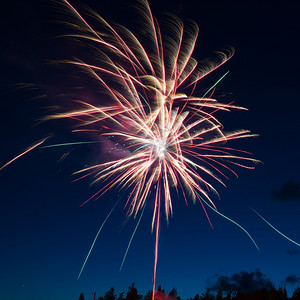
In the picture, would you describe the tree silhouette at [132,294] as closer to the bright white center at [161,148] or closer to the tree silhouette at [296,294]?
the tree silhouette at [296,294]

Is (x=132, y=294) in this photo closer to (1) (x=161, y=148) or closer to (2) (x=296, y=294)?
(2) (x=296, y=294)

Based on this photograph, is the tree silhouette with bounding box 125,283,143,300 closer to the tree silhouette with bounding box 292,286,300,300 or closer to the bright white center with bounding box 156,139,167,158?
the tree silhouette with bounding box 292,286,300,300

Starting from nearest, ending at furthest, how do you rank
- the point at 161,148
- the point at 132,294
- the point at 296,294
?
the point at 161,148 < the point at 296,294 < the point at 132,294

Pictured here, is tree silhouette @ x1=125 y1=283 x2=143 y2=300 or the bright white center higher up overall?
the bright white center

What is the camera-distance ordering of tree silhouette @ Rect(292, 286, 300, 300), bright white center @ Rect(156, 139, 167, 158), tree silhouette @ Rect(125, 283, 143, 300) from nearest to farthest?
bright white center @ Rect(156, 139, 167, 158) < tree silhouette @ Rect(292, 286, 300, 300) < tree silhouette @ Rect(125, 283, 143, 300)

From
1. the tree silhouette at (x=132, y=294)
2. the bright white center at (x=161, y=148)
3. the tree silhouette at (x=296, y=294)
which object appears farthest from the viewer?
the tree silhouette at (x=132, y=294)

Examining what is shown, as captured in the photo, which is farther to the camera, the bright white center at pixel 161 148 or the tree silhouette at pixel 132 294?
the tree silhouette at pixel 132 294

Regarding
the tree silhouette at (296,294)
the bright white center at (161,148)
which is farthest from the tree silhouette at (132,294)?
the bright white center at (161,148)

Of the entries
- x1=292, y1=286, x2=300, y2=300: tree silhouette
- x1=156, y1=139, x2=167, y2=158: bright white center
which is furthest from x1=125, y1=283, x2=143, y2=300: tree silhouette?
x1=156, y1=139, x2=167, y2=158: bright white center

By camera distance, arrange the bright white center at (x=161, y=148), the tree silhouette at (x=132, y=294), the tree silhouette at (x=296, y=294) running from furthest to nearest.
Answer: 1. the tree silhouette at (x=132, y=294)
2. the tree silhouette at (x=296, y=294)
3. the bright white center at (x=161, y=148)

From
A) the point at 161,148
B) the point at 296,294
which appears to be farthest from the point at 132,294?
the point at 161,148

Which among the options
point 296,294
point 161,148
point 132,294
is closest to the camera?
point 161,148

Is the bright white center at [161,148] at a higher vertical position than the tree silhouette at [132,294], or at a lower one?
higher

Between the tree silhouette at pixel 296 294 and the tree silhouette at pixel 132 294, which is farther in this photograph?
the tree silhouette at pixel 132 294
